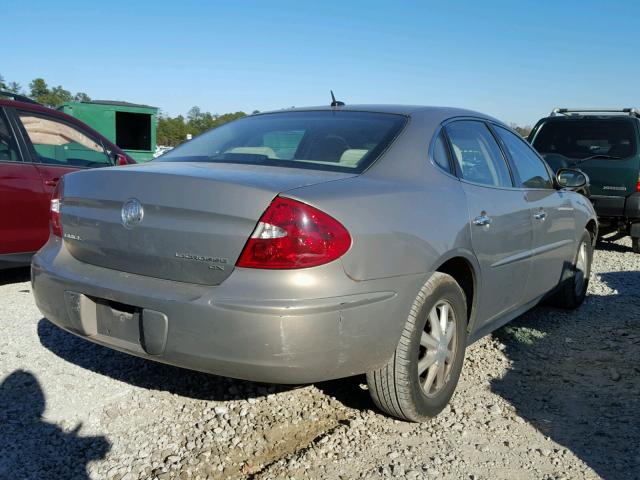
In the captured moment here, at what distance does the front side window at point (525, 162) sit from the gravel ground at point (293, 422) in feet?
3.86

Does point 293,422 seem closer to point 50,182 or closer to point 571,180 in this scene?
point 571,180

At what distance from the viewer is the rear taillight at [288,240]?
7.63ft

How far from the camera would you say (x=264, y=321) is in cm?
229

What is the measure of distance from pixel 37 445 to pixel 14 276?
3.57 metres

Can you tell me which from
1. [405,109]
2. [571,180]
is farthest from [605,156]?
[405,109]

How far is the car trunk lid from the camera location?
93.9 inches

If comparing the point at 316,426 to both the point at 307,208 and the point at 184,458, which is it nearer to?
the point at 184,458

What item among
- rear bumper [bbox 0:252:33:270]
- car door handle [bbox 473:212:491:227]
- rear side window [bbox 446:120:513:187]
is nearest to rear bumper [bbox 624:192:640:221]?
rear side window [bbox 446:120:513:187]

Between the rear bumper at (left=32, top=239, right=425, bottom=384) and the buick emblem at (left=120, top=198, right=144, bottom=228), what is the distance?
0.74 feet

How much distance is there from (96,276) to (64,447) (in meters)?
0.75

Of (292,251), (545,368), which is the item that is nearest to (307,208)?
(292,251)

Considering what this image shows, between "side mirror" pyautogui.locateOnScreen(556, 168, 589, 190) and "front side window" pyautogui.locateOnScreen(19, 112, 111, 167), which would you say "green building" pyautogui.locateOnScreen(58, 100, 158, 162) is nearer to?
"front side window" pyautogui.locateOnScreen(19, 112, 111, 167)

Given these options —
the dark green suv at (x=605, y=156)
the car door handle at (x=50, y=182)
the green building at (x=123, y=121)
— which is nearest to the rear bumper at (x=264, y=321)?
the car door handle at (x=50, y=182)

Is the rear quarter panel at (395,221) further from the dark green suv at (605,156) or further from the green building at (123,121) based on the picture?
the green building at (123,121)
